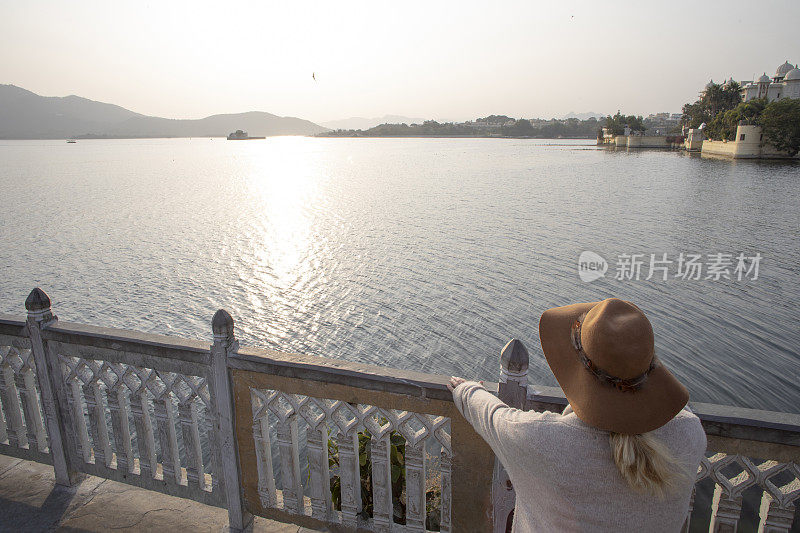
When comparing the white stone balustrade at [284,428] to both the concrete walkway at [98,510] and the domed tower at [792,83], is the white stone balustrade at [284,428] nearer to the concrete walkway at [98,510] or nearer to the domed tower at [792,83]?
the concrete walkway at [98,510]

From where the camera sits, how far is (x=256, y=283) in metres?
18.1

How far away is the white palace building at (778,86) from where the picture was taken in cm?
10062

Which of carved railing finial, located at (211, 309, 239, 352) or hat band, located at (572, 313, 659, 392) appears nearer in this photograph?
hat band, located at (572, 313, 659, 392)

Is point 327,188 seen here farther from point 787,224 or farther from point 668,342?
point 668,342

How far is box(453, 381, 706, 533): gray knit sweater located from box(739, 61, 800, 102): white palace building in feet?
421


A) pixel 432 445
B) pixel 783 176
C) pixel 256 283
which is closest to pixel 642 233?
pixel 256 283

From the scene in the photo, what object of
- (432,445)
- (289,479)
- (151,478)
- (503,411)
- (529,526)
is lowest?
(432,445)

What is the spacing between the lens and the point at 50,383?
366 centimetres

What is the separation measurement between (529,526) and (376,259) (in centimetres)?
1893

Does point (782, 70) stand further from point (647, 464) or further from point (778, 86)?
point (647, 464)

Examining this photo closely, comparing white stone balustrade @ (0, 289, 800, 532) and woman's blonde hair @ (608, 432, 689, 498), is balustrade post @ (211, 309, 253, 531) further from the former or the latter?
woman's blonde hair @ (608, 432, 689, 498)

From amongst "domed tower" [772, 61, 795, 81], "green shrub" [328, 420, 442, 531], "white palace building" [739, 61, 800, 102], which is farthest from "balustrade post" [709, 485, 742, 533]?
"domed tower" [772, 61, 795, 81]

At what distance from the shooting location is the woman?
147cm

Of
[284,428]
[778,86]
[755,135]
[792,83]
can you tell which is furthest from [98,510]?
[778,86]
